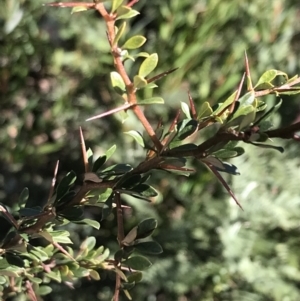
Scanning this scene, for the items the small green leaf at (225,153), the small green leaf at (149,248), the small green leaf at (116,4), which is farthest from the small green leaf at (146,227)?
the small green leaf at (116,4)

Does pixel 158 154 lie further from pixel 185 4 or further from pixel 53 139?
pixel 53 139

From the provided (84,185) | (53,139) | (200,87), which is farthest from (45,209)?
(53,139)

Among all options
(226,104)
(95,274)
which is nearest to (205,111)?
(226,104)

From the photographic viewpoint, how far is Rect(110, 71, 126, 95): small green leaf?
49cm

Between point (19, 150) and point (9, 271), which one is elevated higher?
point (9, 271)

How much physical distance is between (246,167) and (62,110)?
19.9 inches

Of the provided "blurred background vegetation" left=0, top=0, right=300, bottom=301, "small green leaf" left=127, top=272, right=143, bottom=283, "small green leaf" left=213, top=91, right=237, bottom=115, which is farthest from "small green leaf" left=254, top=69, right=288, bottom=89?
"blurred background vegetation" left=0, top=0, right=300, bottom=301

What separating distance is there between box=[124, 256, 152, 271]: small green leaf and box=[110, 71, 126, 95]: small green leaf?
17 cm

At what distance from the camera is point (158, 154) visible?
451mm

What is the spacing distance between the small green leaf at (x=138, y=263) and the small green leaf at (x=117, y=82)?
0.17 m

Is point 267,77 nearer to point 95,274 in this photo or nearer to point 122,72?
point 122,72

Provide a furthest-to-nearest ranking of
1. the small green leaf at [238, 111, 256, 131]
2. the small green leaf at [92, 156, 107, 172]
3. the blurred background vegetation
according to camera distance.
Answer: the blurred background vegetation → the small green leaf at [92, 156, 107, 172] → the small green leaf at [238, 111, 256, 131]

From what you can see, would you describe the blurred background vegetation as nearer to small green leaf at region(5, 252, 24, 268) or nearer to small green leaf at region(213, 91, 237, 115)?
small green leaf at region(5, 252, 24, 268)

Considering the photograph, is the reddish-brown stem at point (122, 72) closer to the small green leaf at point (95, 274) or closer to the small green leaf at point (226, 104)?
the small green leaf at point (226, 104)
